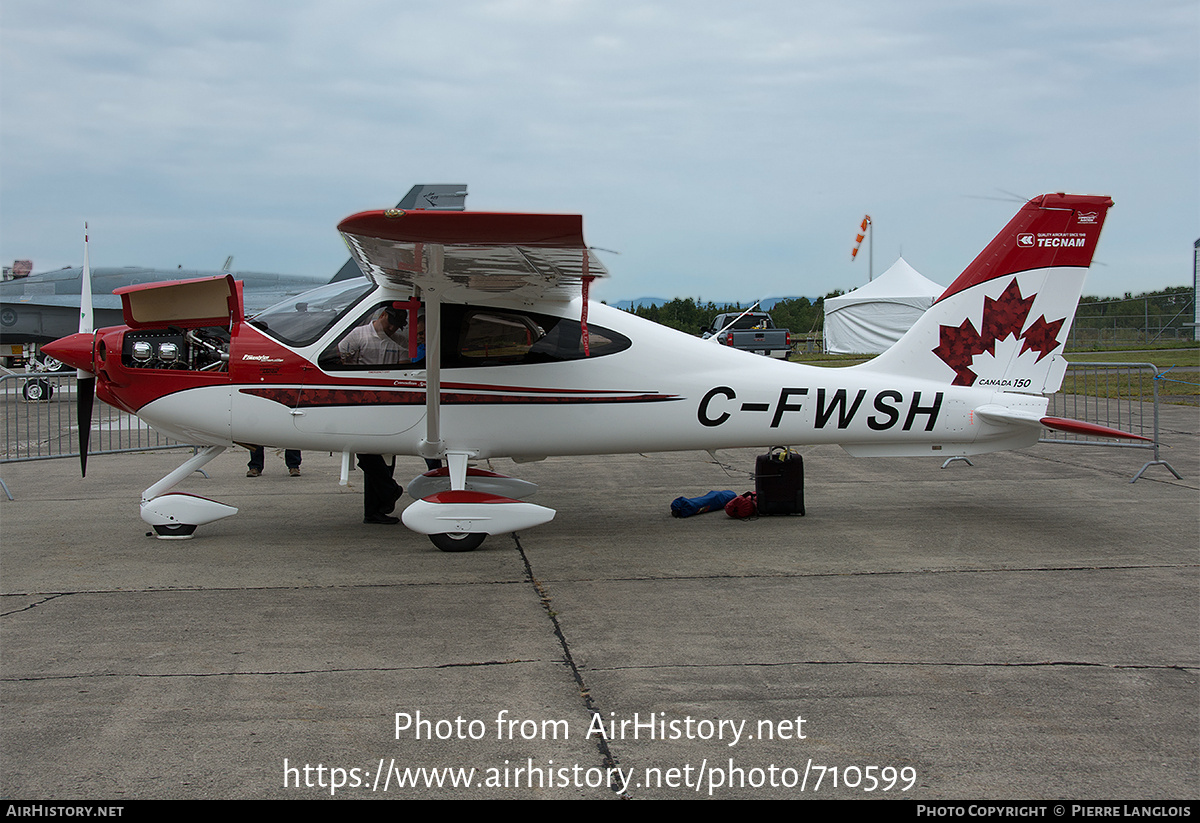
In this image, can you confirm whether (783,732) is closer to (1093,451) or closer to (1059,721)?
(1059,721)

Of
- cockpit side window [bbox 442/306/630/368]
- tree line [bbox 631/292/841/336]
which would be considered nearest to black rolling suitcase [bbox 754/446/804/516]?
cockpit side window [bbox 442/306/630/368]

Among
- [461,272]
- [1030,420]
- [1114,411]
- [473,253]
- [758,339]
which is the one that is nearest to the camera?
[473,253]

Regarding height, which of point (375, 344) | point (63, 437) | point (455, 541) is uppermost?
point (375, 344)

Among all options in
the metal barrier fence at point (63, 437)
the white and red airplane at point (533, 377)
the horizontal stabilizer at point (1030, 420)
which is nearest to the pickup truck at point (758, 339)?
the metal barrier fence at point (63, 437)

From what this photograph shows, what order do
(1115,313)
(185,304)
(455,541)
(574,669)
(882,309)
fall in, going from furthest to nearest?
(1115,313) → (882,309) → (185,304) → (455,541) → (574,669)

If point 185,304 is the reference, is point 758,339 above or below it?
below

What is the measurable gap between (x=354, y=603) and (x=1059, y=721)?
366 cm

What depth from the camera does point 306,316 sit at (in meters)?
6.96

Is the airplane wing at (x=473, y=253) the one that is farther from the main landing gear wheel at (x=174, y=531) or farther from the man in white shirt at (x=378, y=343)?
the main landing gear wheel at (x=174, y=531)

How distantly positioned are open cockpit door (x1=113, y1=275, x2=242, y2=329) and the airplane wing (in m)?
1.12

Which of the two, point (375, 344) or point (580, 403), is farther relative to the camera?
point (580, 403)

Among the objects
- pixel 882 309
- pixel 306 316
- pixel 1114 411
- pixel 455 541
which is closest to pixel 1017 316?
pixel 455 541

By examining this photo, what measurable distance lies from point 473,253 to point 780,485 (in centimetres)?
349

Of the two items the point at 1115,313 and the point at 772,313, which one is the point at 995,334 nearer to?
the point at 1115,313
